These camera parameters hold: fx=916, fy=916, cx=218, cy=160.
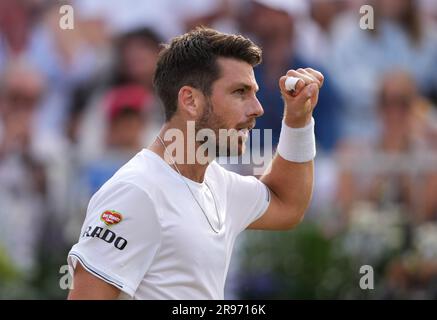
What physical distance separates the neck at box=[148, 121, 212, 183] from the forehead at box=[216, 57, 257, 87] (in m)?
0.25

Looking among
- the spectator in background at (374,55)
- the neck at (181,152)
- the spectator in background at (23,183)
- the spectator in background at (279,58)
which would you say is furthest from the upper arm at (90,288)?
the spectator in background at (374,55)

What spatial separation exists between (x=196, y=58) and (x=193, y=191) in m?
0.55

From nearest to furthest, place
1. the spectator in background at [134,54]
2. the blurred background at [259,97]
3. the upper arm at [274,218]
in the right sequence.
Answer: the upper arm at [274,218], the blurred background at [259,97], the spectator in background at [134,54]

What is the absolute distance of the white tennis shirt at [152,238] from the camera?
3.36 meters

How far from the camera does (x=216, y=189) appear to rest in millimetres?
3908

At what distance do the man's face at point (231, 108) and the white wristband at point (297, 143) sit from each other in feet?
1.03

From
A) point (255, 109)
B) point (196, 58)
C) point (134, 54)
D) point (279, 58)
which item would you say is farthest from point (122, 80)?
point (255, 109)

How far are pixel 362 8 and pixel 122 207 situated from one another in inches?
228

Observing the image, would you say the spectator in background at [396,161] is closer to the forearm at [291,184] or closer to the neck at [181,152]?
the forearm at [291,184]

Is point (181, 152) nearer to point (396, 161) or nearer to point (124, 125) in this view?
point (124, 125)

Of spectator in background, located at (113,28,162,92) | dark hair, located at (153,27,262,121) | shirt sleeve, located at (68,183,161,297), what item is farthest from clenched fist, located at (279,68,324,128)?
spectator in background, located at (113,28,162,92)

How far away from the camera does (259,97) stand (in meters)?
8.35

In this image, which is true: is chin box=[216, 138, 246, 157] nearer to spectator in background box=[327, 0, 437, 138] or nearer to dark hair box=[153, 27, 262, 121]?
dark hair box=[153, 27, 262, 121]
